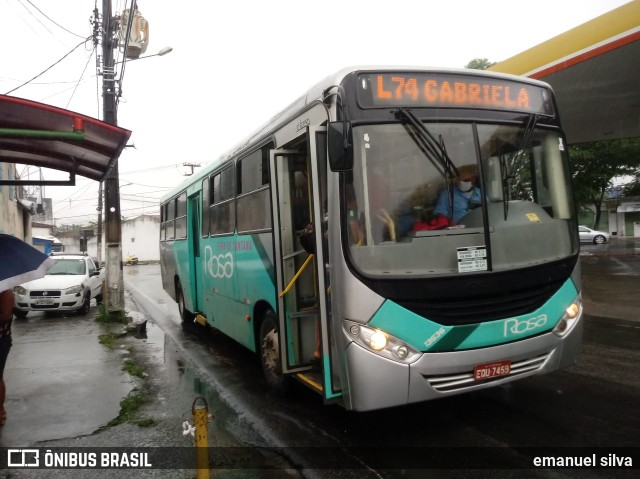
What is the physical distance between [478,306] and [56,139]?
135 inches

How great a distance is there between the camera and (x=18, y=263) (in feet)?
12.9

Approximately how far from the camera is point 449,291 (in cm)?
383

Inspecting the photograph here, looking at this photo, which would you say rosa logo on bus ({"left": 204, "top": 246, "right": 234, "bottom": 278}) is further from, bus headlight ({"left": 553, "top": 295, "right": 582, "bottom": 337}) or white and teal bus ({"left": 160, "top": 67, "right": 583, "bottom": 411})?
bus headlight ({"left": 553, "top": 295, "right": 582, "bottom": 337})

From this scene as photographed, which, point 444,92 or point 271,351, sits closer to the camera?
point 444,92

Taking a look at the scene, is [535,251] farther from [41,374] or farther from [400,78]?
[41,374]

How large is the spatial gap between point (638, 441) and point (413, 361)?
6.47ft

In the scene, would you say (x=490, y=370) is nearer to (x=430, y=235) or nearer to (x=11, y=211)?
(x=430, y=235)

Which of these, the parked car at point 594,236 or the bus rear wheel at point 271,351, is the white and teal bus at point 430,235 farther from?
the parked car at point 594,236

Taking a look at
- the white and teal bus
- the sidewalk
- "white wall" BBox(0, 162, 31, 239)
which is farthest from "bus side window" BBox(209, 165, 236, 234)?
"white wall" BBox(0, 162, 31, 239)

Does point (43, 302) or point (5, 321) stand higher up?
point (5, 321)

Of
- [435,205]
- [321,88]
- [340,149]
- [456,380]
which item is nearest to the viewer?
[340,149]

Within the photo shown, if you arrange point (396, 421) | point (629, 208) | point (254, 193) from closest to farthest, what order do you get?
1. point (396, 421)
2. point (254, 193)
3. point (629, 208)

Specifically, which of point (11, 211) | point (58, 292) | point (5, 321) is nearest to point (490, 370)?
point (5, 321)

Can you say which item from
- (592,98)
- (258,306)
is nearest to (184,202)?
(258,306)
